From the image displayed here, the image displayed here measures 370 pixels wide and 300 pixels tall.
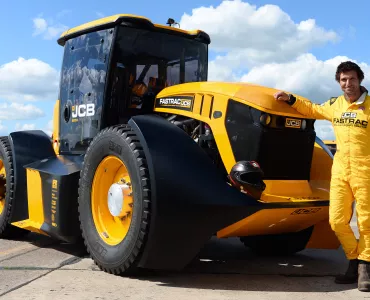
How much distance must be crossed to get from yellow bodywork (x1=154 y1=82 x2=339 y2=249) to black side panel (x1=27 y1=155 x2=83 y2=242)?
1.24 metres

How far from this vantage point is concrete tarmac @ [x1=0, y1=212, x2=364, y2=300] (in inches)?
172

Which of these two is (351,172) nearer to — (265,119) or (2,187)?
(265,119)

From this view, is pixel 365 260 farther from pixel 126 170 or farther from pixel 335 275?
pixel 126 170

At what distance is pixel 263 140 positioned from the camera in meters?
4.84

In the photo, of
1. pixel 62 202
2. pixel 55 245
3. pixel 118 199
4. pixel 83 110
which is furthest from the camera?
pixel 55 245

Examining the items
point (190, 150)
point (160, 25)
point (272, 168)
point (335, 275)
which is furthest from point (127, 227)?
point (160, 25)

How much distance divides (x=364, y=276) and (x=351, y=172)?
83 cm

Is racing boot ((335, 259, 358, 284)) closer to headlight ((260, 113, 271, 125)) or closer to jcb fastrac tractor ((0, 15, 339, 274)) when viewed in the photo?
jcb fastrac tractor ((0, 15, 339, 274))

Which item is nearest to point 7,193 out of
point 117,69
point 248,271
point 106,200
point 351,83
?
point 106,200

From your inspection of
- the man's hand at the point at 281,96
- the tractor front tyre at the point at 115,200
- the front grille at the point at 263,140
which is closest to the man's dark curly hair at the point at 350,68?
the man's hand at the point at 281,96

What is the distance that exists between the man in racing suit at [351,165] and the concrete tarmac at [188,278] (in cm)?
28

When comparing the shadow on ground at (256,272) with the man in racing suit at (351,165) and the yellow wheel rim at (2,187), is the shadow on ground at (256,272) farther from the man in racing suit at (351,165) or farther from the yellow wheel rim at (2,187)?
the yellow wheel rim at (2,187)

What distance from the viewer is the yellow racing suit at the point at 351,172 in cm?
460

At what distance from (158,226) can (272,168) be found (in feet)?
3.79
